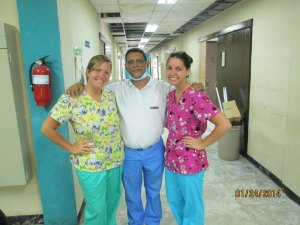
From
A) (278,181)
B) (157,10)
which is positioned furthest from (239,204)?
(157,10)

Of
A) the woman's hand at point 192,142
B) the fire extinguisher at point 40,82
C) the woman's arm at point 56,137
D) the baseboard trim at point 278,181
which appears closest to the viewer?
the woman's arm at point 56,137

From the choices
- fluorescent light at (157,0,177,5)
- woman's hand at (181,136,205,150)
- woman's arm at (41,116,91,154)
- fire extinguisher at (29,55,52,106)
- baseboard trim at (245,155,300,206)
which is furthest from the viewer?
fluorescent light at (157,0,177,5)

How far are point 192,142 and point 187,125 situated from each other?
0.12 meters

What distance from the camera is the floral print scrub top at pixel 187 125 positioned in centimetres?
159

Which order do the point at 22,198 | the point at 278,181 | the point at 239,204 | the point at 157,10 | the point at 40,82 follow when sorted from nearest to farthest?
the point at 40,82, the point at 22,198, the point at 239,204, the point at 278,181, the point at 157,10

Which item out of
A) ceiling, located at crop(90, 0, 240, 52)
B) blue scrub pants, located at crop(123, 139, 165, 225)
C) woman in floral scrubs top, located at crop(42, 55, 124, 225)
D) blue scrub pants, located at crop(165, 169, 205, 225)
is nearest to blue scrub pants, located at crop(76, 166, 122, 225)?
woman in floral scrubs top, located at crop(42, 55, 124, 225)

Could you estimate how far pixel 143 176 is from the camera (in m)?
2.00

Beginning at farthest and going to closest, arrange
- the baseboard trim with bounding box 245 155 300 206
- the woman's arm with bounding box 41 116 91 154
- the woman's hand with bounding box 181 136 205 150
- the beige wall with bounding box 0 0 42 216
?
1. the baseboard trim with bounding box 245 155 300 206
2. the beige wall with bounding box 0 0 42 216
3. the woman's hand with bounding box 181 136 205 150
4. the woman's arm with bounding box 41 116 91 154

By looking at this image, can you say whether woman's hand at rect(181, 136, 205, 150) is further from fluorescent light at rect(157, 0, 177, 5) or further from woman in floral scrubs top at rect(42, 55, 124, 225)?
fluorescent light at rect(157, 0, 177, 5)

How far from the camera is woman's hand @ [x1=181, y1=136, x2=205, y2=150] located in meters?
1.63

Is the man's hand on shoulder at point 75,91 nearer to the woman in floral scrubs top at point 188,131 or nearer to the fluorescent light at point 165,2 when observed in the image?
the woman in floral scrubs top at point 188,131

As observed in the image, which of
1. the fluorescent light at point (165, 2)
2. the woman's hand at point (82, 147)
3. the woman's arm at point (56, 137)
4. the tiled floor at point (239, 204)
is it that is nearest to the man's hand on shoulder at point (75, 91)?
the woman's arm at point (56, 137)

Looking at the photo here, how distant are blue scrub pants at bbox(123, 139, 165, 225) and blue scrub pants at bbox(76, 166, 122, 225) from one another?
0.37 ft

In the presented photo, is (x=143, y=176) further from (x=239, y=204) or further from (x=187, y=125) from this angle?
(x=239, y=204)
